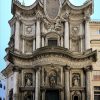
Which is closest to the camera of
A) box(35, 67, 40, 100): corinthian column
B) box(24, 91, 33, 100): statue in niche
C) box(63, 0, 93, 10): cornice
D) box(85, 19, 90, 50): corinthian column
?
box(35, 67, 40, 100): corinthian column

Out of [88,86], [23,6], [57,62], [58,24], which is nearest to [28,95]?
[57,62]

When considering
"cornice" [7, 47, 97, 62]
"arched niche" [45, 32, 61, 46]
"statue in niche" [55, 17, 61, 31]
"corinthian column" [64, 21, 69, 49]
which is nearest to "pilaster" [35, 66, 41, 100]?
"cornice" [7, 47, 97, 62]

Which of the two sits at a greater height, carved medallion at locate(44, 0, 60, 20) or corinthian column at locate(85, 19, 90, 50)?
carved medallion at locate(44, 0, 60, 20)

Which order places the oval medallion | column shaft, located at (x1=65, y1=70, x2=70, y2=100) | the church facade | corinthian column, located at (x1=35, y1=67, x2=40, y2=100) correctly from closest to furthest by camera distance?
1. corinthian column, located at (x1=35, y1=67, x2=40, y2=100)
2. column shaft, located at (x1=65, y1=70, x2=70, y2=100)
3. the church facade
4. the oval medallion

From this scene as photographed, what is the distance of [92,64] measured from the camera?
4125 centimetres

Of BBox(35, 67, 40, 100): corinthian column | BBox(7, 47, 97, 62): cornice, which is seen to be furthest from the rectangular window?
BBox(35, 67, 40, 100): corinthian column

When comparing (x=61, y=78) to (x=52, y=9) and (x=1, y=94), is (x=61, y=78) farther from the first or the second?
(x=1, y=94)

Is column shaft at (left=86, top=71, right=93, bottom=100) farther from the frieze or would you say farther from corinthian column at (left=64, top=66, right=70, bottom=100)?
corinthian column at (left=64, top=66, right=70, bottom=100)

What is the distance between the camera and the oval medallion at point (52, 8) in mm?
42875

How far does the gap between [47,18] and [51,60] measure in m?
5.53

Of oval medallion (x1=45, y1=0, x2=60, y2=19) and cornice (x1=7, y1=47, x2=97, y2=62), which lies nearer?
cornice (x1=7, y1=47, x2=97, y2=62)

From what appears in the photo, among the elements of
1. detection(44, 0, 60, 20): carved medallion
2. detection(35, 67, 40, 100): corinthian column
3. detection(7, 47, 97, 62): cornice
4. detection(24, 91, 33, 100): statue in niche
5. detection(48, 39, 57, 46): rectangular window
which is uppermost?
detection(44, 0, 60, 20): carved medallion

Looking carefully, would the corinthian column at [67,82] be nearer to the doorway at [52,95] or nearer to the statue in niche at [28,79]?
the doorway at [52,95]

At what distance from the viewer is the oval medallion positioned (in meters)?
42.9
